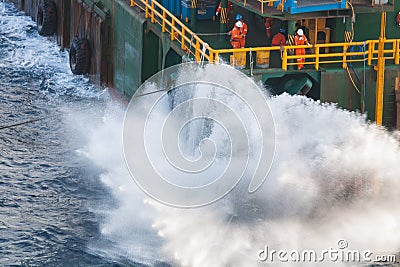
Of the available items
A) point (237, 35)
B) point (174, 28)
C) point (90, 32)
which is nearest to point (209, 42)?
point (174, 28)

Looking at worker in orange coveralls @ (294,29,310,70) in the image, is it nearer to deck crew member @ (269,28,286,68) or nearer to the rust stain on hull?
deck crew member @ (269,28,286,68)

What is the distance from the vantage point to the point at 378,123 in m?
35.8

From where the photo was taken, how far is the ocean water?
109 ft

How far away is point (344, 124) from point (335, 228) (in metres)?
2.83

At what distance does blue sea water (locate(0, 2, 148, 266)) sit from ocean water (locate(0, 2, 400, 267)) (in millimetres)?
54

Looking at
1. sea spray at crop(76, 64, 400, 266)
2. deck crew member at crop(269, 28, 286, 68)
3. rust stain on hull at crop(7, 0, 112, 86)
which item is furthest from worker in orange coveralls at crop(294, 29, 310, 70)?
rust stain on hull at crop(7, 0, 112, 86)

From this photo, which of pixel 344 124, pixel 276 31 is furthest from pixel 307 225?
pixel 276 31

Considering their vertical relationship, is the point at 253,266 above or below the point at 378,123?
below

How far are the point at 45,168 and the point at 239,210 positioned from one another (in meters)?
6.72

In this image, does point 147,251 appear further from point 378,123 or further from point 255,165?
point 378,123

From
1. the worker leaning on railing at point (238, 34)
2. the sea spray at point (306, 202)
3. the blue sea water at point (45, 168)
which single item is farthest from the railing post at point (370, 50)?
the blue sea water at point (45, 168)

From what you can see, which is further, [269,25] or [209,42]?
[209,42]

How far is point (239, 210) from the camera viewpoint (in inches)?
1379

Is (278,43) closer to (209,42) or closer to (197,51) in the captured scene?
(197,51)
